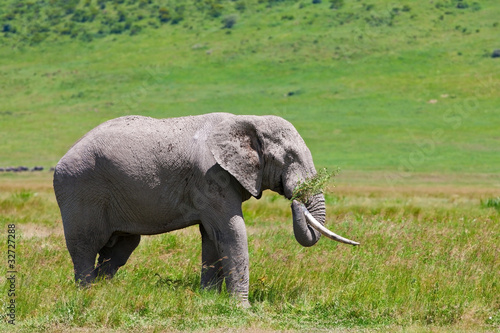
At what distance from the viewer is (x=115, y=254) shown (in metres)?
11.4

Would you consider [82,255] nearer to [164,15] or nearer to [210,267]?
[210,267]

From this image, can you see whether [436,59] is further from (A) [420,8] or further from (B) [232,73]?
(B) [232,73]

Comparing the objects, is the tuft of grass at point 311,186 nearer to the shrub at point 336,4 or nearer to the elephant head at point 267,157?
the elephant head at point 267,157

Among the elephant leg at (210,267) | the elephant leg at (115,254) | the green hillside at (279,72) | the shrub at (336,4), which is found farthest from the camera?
the shrub at (336,4)

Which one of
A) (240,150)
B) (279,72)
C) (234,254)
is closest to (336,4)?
(279,72)

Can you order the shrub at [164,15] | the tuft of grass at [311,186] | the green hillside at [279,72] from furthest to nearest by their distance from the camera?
the shrub at [164,15] < the green hillside at [279,72] < the tuft of grass at [311,186]

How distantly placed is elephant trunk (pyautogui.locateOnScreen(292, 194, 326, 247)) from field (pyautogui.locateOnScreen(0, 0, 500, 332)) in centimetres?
26

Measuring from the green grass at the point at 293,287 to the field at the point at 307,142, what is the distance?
Result: 3 centimetres

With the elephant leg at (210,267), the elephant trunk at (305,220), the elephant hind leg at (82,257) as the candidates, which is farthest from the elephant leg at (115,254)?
the elephant trunk at (305,220)

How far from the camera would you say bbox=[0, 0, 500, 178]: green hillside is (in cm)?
7362

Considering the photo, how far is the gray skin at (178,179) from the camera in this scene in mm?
10375

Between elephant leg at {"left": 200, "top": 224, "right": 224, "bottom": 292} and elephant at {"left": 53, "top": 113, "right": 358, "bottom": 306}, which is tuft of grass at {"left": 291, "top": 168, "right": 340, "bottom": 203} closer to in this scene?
elephant at {"left": 53, "top": 113, "right": 358, "bottom": 306}

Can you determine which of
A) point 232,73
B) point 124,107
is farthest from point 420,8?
point 124,107

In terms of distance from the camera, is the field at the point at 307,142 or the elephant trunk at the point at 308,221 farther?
the elephant trunk at the point at 308,221
